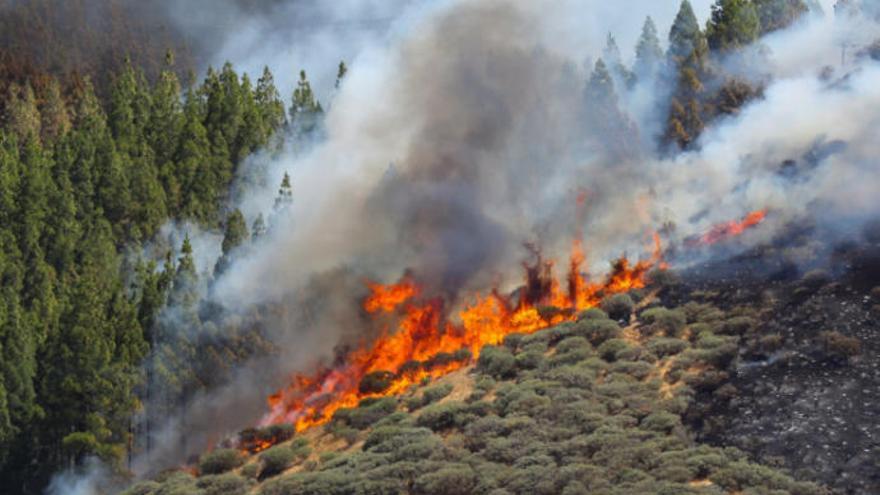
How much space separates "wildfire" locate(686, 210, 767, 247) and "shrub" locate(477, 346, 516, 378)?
11.3 m

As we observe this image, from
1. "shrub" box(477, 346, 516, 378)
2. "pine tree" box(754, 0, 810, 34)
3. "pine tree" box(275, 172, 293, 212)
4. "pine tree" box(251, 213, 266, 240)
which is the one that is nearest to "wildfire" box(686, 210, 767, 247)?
"shrub" box(477, 346, 516, 378)

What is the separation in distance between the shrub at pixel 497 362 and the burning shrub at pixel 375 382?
402 cm

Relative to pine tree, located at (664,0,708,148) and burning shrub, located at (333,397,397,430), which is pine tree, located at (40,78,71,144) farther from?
burning shrub, located at (333,397,397,430)

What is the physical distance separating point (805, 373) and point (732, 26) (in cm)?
3830

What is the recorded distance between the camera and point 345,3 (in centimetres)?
14838

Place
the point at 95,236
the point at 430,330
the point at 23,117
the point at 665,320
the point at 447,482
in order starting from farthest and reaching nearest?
the point at 23,117
the point at 95,236
the point at 430,330
the point at 665,320
the point at 447,482

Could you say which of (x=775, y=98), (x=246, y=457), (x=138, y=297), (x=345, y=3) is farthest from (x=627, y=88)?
(x=345, y=3)

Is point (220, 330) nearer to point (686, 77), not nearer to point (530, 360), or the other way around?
point (530, 360)

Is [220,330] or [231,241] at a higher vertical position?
[231,241]

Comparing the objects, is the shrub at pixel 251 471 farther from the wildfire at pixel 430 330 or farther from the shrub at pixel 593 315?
the shrub at pixel 593 315

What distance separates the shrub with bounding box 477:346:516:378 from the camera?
66.1 m

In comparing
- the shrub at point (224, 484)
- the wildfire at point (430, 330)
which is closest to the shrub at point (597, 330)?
the wildfire at point (430, 330)

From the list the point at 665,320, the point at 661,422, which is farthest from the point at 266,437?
the point at 661,422

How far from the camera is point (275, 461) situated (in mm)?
62969
